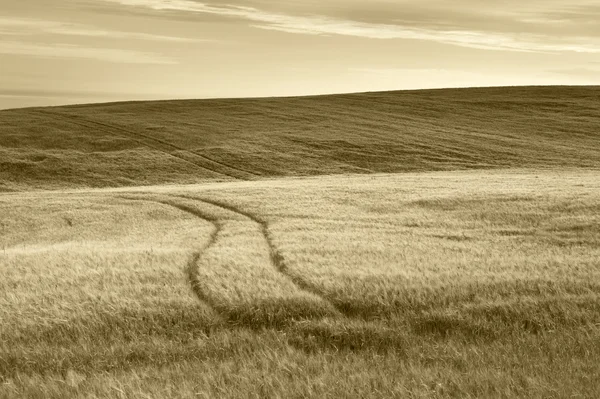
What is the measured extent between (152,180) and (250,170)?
7464 millimetres

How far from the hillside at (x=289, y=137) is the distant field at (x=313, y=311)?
1138 inches

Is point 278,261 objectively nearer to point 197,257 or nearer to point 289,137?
point 197,257

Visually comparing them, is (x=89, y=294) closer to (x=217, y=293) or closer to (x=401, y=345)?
(x=217, y=293)

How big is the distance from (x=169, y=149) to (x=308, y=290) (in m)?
48.1

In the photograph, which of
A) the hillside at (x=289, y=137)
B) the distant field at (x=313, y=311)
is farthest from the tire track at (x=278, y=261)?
the hillside at (x=289, y=137)

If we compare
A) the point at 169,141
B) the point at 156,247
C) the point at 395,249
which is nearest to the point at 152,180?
the point at 169,141

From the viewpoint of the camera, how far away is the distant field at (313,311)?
8.16 metres

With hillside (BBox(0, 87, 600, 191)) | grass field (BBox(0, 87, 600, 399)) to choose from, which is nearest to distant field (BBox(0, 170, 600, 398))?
grass field (BBox(0, 87, 600, 399))

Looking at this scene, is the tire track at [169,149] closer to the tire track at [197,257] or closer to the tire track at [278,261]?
the tire track at [197,257]

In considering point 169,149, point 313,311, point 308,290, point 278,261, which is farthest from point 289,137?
point 313,311

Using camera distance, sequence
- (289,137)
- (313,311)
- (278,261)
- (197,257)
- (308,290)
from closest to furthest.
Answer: (313,311), (308,290), (278,261), (197,257), (289,137)

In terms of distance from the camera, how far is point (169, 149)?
195ft

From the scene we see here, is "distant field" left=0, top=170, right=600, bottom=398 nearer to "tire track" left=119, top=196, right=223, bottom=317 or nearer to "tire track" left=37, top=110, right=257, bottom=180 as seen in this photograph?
"tire track" left=119, top=196, right=223, bottom=317

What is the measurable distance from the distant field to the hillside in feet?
94.9
